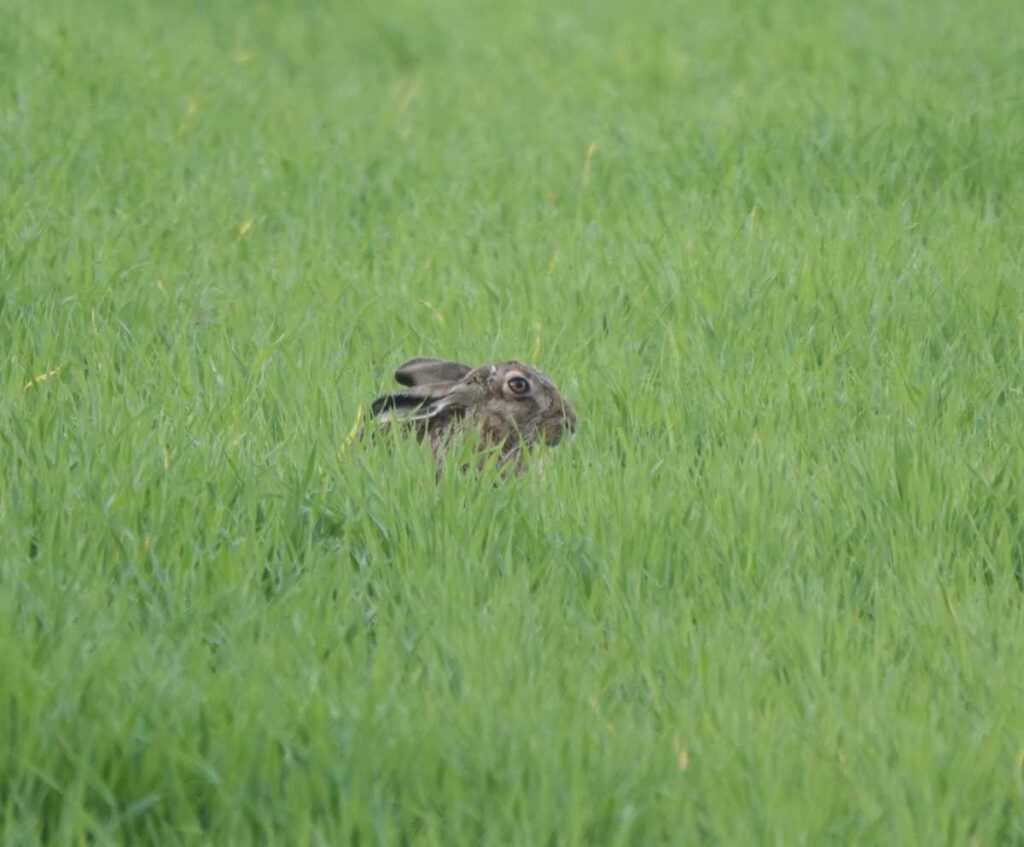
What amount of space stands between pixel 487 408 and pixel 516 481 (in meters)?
0.25

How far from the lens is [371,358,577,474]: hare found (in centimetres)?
374

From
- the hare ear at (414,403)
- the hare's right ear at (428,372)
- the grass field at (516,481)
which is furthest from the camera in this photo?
the hare's right ear at (428,372)

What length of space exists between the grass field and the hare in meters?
0.13

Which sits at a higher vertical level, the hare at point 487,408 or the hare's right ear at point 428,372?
the hare's right ear at point 428,372

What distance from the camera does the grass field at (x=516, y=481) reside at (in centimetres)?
255

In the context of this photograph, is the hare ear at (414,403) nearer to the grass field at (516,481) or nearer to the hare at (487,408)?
the hare at (487,408)

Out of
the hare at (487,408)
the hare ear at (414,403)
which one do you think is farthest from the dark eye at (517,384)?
the hare ear at (414,403)

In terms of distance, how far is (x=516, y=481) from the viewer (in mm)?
3564

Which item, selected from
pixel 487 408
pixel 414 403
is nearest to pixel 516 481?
pixel 487 408

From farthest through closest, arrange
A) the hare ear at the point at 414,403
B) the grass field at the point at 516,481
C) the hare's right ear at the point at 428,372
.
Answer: the hare's right ear at the point at 428,372
the hare ear at the point at 414,403
the grass field at the point at 516,481

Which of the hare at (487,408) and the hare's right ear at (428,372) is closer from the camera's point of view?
the hare at (487,408)

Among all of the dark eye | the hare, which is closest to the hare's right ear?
the hare

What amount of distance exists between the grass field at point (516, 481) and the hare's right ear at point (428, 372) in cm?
19

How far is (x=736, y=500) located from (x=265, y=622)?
1.10 m
